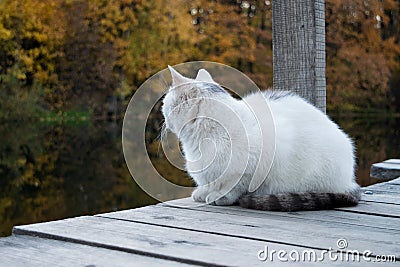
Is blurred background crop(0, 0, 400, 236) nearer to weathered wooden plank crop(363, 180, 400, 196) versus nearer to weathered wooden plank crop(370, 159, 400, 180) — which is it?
weathered wooden plank crop(370, 159, 400, 180)

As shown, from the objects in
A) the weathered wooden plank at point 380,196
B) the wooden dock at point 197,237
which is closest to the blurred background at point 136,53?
the weathered wooden plank at point 380,196

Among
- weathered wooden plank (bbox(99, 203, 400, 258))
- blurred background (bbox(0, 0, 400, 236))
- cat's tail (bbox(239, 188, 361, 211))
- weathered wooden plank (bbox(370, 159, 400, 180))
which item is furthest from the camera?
blurred background (bbox(0, 0, 400, 236))

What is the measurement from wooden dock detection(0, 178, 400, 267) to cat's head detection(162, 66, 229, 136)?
0.94ft

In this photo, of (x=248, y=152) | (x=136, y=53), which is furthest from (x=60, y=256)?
(x=136, y=53)

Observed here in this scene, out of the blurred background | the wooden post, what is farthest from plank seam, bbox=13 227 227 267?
the blurred background

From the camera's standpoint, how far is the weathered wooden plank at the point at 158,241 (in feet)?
4.08

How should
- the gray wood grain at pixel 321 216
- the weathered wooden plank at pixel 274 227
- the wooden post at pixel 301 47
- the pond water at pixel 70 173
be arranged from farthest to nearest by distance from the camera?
the pond water at pixel 70 173 < the wooden post at pixel 301 47 < the gray wood grain at pixel 321 216 < the weathered wooden plank at pixel 274 227

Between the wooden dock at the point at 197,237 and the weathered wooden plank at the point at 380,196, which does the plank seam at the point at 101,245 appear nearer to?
the wooden dock at the point at 197,237

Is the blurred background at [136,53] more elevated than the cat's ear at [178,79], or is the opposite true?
the blurred background at [136,53]

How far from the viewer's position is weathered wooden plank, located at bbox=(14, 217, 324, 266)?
1244 millimetres

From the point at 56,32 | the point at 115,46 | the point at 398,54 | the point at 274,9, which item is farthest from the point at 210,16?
the point at 274,9

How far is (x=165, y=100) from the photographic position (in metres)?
1.96

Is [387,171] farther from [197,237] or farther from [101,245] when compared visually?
[101,245]

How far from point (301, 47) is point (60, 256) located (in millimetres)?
1392
